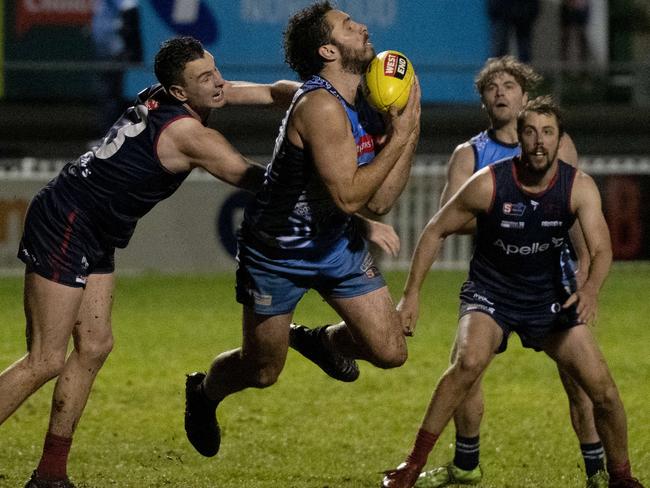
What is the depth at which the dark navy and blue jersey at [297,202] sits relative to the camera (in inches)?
276

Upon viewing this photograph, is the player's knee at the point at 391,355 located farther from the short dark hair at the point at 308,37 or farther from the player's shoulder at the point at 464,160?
the short dark hair at the point at 308,37

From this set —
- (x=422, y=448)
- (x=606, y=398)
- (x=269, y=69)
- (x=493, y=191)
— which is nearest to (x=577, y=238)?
(x=493, y=191)

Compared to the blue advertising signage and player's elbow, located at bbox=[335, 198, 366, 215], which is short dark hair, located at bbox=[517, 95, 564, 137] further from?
the blue advertising signage

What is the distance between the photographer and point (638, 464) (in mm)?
8195

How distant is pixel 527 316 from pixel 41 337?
91.7 inches

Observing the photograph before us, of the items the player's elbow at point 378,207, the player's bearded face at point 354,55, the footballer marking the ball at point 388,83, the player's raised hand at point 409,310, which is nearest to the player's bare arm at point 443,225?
the player's raised hand at point 409,310

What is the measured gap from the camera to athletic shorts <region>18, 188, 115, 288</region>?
7012 millimetres

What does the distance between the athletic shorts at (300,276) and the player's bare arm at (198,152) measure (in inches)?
21.4

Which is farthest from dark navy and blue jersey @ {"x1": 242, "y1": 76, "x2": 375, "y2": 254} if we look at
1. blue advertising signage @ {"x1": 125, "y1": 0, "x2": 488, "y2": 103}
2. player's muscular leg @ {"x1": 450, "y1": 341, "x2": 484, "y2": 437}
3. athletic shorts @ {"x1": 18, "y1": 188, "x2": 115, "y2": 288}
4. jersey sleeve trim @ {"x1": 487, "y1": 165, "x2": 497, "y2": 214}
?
blue advertising signage @ {"x1": 125, "y1": 0, "x2": 488, "y2": 103}

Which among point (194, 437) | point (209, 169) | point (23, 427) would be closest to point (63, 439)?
point (194, 437)

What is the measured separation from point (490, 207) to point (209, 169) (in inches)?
Answer: 53.7

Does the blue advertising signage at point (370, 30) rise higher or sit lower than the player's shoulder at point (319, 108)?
lower

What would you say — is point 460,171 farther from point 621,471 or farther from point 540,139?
point 621,471

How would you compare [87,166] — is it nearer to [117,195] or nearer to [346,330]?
[117,195]
